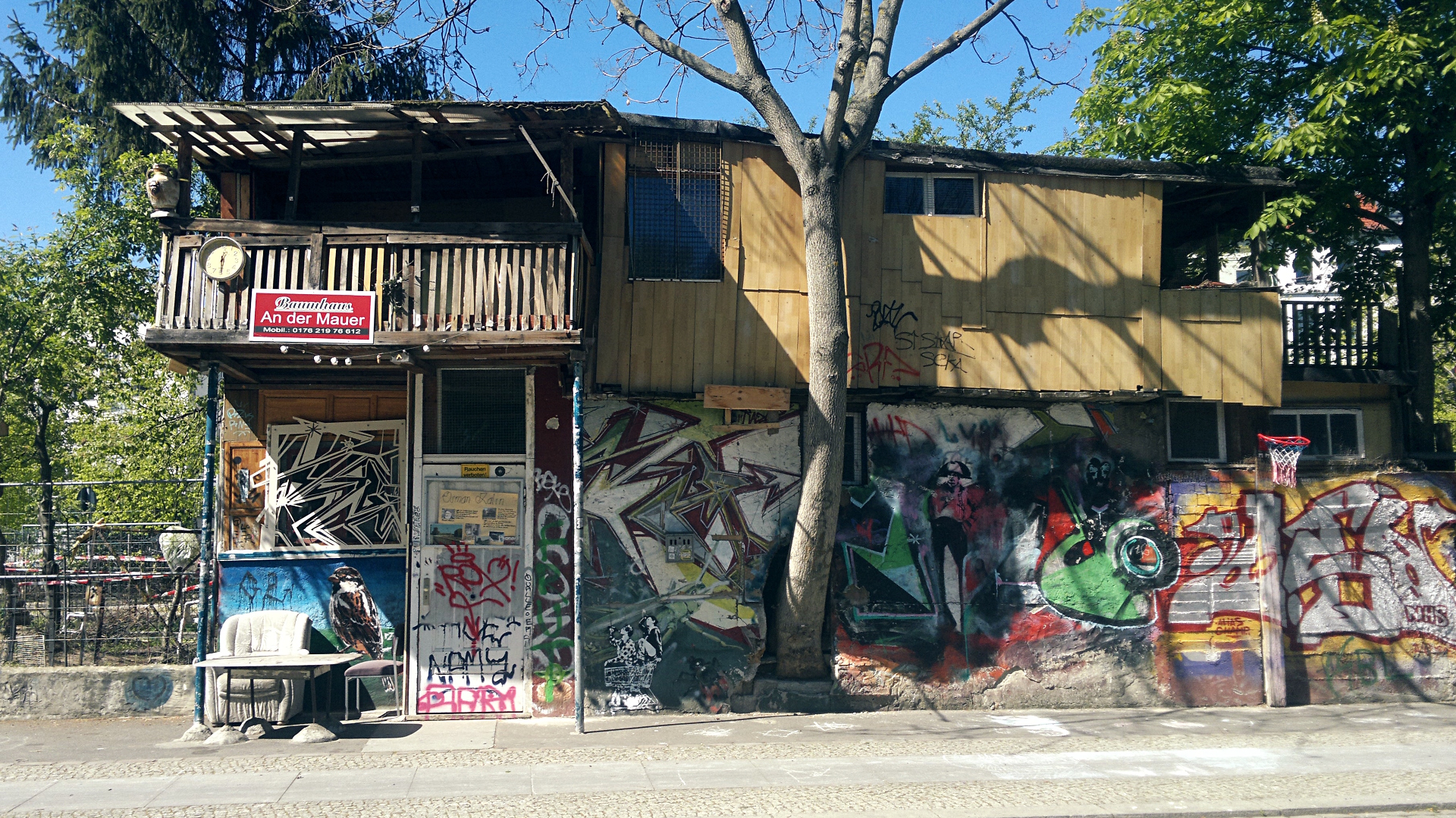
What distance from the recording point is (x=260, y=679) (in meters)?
9.41

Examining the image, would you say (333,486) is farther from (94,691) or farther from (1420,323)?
(1420,323)

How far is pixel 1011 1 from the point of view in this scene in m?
10.7

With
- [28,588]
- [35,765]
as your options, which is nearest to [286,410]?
[28,588]

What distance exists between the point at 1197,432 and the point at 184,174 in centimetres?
1140

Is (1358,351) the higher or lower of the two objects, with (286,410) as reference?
higher

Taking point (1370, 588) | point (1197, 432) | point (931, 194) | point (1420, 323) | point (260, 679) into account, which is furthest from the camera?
point (1420, 323)

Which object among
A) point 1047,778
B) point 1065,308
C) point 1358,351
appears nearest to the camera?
point 1047,778

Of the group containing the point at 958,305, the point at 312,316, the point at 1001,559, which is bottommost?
the point at 1001,559

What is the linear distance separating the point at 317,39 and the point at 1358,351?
54.7 ft

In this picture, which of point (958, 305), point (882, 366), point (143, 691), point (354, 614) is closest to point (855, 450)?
point (882, 366)

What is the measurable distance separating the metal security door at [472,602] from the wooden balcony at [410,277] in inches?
77.0

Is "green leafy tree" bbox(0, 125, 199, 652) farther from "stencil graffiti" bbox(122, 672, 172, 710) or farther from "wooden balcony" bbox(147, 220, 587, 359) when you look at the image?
"wooden balcony" bbox(147, 220, 587, 359)

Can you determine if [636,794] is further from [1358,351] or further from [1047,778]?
[1358,351]

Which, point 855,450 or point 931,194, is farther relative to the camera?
point 931,194
